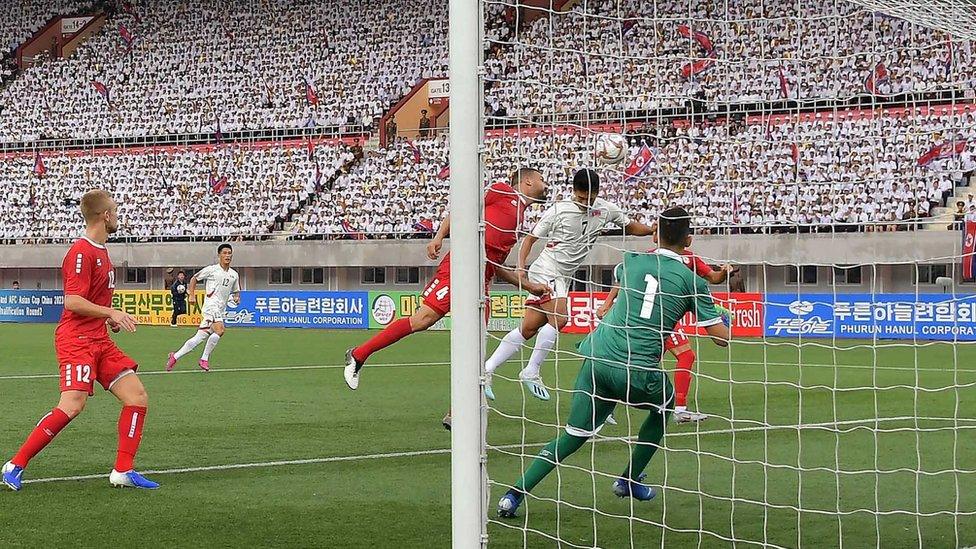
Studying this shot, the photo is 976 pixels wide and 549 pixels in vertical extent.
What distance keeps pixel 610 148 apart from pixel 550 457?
7.37ft

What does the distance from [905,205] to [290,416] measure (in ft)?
52.7

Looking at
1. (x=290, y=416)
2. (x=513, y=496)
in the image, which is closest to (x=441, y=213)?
(x=290, y=416)

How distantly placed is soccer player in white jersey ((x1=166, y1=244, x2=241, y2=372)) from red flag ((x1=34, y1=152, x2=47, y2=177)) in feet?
76.3

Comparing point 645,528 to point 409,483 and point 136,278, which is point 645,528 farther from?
point 136,278

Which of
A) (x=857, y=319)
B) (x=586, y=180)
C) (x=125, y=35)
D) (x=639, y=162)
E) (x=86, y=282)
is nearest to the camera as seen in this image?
(x=586, y=180)

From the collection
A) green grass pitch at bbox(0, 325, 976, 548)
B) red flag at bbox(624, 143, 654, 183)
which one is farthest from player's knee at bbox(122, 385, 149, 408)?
red flag at bbox(624, 143, 654, 183)

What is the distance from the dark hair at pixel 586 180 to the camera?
7076mm

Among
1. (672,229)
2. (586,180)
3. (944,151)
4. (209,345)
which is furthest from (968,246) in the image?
(672,229)

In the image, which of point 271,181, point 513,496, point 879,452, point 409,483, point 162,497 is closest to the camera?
point 513,496

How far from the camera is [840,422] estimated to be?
1200 centimetres

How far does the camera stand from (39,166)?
41688 millimetres

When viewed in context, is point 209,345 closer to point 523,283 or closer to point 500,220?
point 500,220

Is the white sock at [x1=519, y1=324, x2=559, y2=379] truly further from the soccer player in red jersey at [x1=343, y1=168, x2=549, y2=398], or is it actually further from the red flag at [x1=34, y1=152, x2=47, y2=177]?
the red flag at [x1=34, y1=152, x2=47, y2=177]

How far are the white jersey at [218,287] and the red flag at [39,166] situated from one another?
23352mm
